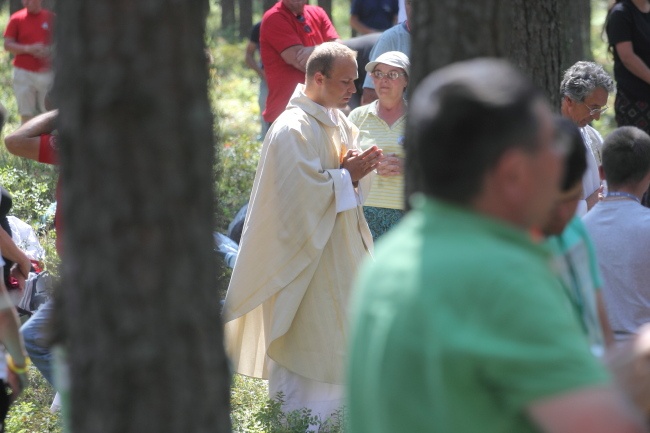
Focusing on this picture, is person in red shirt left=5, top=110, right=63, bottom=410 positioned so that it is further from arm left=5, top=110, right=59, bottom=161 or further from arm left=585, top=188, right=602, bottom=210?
arm left=585, top=188, right=602, bottom=210

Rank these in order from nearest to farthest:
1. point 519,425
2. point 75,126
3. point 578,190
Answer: point 519,425
point 75,126
point 578,190

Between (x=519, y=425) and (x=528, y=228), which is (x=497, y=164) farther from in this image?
(x=519, y=425)

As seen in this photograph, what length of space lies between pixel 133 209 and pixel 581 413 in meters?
1.03

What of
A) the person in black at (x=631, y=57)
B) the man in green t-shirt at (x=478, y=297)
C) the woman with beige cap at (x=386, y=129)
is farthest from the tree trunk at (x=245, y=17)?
the man in green t-shirt at (x=478, y=297)

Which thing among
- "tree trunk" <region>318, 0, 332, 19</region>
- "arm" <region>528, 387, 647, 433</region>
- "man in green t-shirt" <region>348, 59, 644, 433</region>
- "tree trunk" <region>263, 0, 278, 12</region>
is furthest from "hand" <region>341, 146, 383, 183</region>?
"tree trunk" <region>318, 0, 332, 19</region>

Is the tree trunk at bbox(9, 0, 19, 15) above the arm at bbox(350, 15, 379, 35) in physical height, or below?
above

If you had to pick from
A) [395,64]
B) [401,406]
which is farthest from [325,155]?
[401,406]

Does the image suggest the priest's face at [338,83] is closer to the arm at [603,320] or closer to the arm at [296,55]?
the arm at [296,55]

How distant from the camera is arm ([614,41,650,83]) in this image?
27.0ft

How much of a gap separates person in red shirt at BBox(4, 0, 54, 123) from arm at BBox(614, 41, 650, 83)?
7.40 m

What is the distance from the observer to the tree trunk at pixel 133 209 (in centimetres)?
235

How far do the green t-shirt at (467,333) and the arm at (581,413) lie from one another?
0.02m

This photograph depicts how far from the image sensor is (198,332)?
2.47 meters

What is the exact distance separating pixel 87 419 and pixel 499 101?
1.15m
